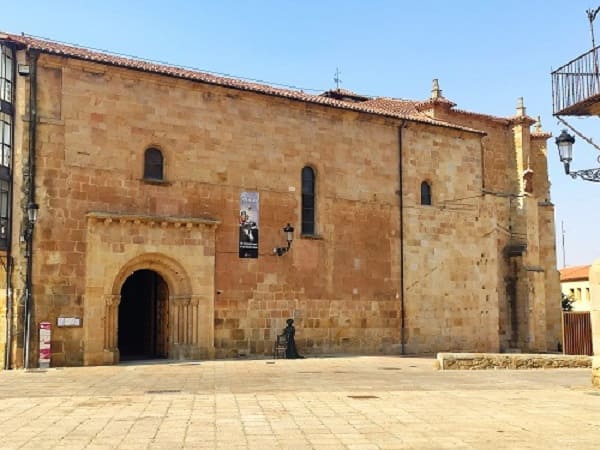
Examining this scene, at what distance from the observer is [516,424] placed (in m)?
9.68

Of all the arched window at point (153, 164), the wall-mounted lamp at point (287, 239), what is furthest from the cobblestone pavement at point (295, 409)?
the arched window at point (153, 164)

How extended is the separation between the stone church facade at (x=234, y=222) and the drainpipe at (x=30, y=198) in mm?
46

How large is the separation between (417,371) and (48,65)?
13.5 m

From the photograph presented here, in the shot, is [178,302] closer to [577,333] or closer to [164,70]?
[164,70]

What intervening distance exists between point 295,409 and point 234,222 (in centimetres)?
1246

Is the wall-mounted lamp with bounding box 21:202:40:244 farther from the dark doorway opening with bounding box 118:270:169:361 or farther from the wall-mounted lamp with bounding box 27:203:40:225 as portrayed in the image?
the dark doorway opening with bounding box 118:270:169:361

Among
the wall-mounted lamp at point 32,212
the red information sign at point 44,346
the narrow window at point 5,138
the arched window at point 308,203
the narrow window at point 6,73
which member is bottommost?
the red information sign at point 44,346

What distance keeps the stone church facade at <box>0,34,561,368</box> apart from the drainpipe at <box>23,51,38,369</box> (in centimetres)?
5

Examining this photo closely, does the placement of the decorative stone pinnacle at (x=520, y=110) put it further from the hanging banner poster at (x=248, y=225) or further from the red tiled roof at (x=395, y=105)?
the hanging banner poster at (x=248, y=225)

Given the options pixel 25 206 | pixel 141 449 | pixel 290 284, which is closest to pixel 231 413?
pixel 141 449

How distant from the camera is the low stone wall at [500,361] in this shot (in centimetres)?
1894

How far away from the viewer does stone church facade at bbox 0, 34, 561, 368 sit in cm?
1972

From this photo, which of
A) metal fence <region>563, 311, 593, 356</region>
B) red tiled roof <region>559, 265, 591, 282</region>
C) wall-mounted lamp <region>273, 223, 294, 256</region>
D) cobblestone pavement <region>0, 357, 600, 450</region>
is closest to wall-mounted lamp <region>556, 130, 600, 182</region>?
cobblestone pavement <region>0, 357, 600, 450</region>

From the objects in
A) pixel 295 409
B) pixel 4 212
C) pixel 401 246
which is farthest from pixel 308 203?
pixel 295 409
